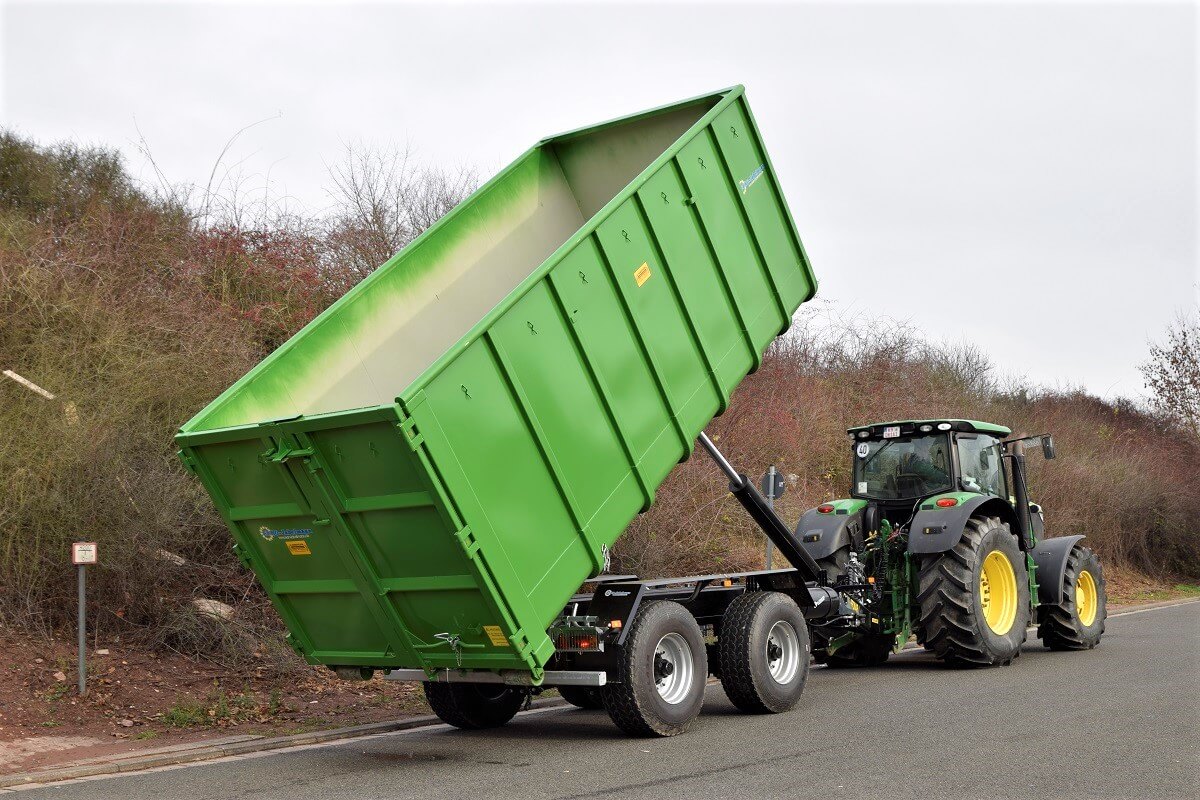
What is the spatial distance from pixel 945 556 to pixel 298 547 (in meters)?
6.38

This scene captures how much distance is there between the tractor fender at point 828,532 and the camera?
1102cm

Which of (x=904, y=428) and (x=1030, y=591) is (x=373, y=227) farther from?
(x=1030, y=591)

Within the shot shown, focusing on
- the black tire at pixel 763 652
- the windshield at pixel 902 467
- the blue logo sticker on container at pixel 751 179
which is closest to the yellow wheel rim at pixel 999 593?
the windshield at pixel 902 467

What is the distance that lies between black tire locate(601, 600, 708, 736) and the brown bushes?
162 inches

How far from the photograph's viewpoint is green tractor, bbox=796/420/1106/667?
10.6 metres

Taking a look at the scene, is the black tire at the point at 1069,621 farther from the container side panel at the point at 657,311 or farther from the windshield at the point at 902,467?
the container side panel at the point at 657,311

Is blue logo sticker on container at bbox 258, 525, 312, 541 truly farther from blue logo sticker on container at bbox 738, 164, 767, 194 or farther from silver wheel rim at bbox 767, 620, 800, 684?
blue logo sticker on container at bbox 738, 164, 767, 194

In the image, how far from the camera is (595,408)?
708 centimetres

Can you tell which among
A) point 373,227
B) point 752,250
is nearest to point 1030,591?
point 752,250

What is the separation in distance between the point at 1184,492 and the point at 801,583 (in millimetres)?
24071

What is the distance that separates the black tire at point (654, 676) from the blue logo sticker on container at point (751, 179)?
3.15 metres

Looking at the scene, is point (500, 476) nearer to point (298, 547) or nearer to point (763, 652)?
point (298, 547)

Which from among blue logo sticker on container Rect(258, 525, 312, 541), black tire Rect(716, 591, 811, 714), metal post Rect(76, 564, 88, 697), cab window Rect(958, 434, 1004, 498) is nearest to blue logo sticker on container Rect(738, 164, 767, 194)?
black tire Rect(716, 591, 811, 714)

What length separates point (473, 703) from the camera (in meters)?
8.34
